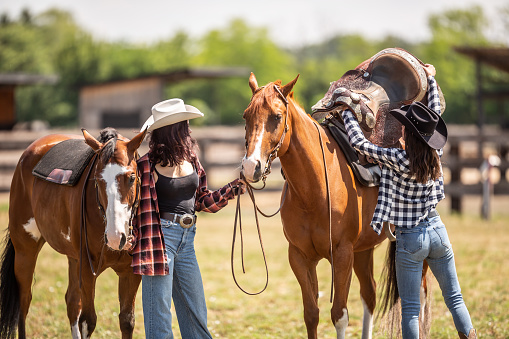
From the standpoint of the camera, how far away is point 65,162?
468cm

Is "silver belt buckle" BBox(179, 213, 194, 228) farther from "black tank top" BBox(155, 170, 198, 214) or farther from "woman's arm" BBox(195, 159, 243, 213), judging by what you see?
"woman's arm" BBox(195, 159, 243, 213)

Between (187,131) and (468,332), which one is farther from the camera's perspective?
(187,131)

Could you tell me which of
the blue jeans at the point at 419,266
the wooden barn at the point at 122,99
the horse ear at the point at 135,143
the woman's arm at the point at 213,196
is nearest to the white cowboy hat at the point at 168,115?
the horse ear at the point at 135,143

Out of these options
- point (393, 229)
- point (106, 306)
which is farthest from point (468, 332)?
point (106, 306)

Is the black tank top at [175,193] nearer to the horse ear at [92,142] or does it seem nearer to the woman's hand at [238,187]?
the woman's hand at [238,187]

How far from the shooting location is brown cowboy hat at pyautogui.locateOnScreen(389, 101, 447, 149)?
353 centimetres

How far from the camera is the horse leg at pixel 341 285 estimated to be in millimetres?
4012

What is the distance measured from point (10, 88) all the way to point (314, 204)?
1896 cm

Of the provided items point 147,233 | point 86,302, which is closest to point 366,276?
point 147,233

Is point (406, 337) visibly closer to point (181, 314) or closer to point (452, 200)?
point (181, 314)

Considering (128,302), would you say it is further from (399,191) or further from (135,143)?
(399,191)

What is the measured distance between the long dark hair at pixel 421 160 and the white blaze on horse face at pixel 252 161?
3.23 feet

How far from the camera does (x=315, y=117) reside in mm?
4594

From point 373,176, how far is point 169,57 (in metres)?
43.1
